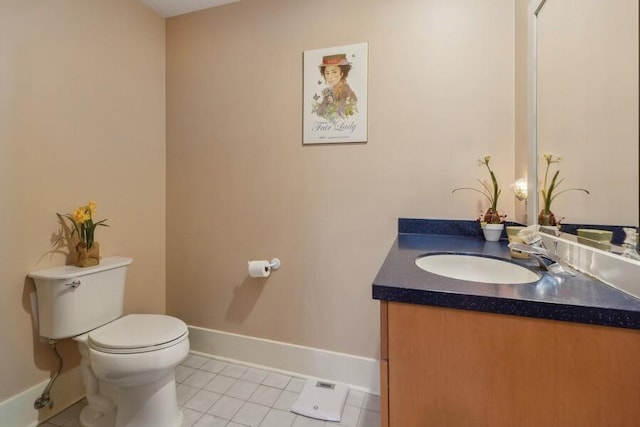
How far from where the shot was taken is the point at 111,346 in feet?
3.79

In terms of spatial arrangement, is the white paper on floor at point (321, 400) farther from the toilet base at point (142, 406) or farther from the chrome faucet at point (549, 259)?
the chrome faucet at point (549, 259)

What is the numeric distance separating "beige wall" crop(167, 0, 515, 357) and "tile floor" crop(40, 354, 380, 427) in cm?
24

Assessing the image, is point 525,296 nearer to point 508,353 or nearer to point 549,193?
point 508,353

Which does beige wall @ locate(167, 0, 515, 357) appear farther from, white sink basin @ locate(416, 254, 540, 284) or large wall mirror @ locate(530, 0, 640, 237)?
white sink basin @ locate(416, 254, 540, 284)

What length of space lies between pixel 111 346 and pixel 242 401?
72 centimetres

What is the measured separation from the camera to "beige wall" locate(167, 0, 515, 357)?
1465 millimetres

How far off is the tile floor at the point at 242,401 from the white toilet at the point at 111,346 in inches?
5.0

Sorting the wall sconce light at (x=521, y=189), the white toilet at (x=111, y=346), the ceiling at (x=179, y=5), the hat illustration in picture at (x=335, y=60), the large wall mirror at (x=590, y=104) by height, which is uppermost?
the ceiling at (x=179, y=5)

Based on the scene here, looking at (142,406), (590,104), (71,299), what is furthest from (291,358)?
(590,104)

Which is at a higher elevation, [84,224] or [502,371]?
[84,224]

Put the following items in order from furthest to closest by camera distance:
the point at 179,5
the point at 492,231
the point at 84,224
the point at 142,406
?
the point at 179,5 → the point at 84,224 → the point at 492,231 → the point at 142,406

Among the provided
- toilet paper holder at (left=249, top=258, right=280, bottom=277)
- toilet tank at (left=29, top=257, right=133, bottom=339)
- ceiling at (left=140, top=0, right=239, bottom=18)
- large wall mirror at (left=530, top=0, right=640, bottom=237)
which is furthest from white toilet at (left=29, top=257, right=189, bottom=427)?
ceiling at (left=140, top=0, right=239, bottom=18)

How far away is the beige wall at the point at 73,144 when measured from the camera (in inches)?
49.7

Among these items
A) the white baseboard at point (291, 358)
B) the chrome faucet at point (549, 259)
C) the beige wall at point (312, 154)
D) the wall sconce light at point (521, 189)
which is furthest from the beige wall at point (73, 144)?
the wall sconce light at point (521, 189)
